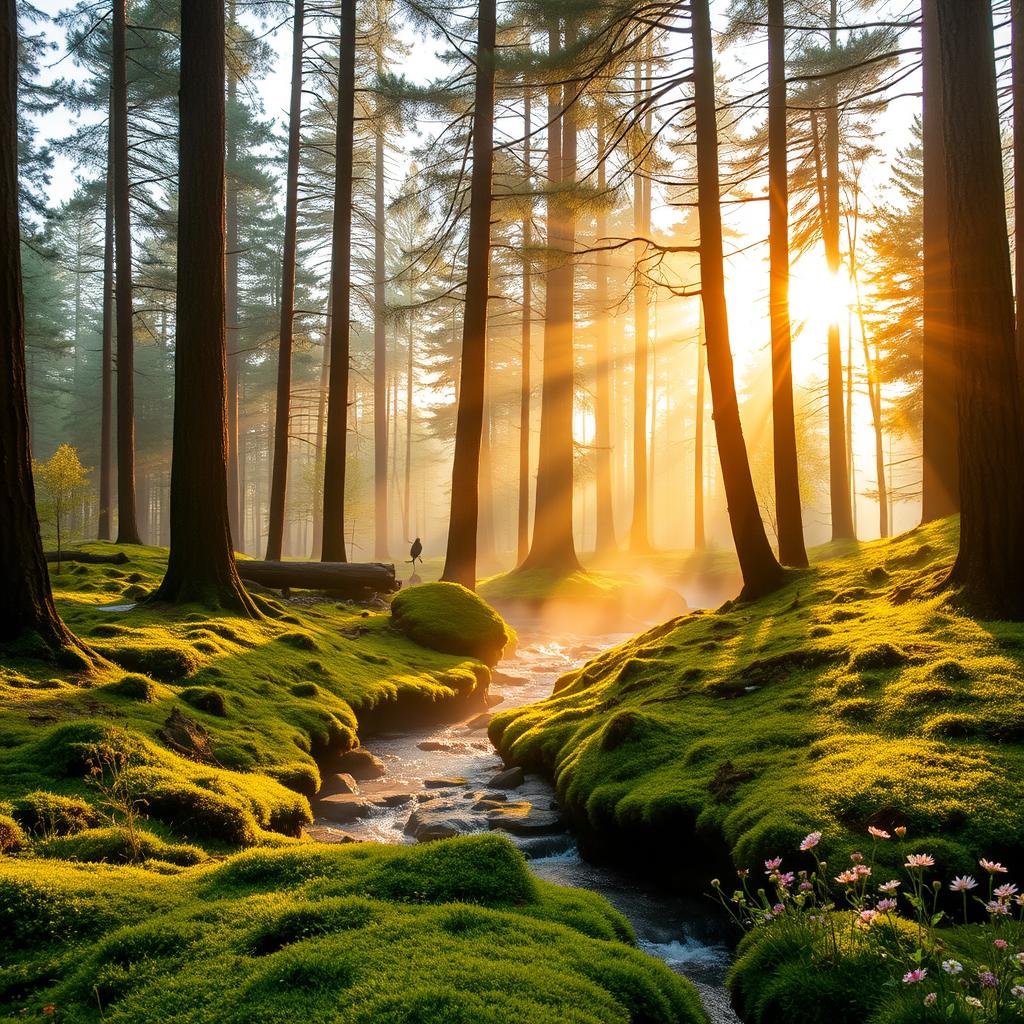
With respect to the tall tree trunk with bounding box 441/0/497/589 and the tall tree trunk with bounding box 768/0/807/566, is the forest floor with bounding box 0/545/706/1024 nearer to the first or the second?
the tall tree trunk with bounding box 768/0/807/566

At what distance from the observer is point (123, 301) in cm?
1892

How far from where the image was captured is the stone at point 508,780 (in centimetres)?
789

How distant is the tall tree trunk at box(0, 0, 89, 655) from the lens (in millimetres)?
6512

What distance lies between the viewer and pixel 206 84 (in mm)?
9922

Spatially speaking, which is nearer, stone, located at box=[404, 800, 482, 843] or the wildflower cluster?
the wildflower cluster

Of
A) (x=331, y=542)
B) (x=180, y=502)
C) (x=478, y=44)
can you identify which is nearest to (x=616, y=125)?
(x=478, y=44)

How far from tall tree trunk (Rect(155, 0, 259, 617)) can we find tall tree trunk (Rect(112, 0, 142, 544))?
9974 millimetres

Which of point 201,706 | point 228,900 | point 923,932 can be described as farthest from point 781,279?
point 228,900

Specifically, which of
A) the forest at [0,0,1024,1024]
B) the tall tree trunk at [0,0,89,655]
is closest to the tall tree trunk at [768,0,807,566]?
the forest at [0,0,1024,1024]

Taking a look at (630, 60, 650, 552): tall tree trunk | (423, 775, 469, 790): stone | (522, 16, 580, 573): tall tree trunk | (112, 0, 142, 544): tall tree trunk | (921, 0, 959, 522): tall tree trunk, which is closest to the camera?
(423, 775, 469, 790): stone

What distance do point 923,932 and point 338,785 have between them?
5812mm

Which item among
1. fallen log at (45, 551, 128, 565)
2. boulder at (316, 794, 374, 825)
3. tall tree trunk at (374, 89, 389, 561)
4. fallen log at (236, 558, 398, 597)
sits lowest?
boulder at (316, 794, 374, 825)

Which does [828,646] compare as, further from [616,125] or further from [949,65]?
[616,125]

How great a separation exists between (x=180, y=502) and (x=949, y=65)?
929cm
